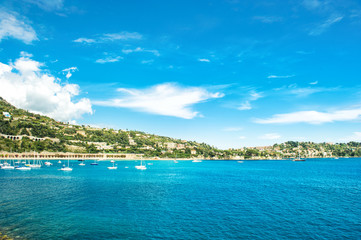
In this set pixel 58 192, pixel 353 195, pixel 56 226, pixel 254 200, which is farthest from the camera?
pixel 353 195

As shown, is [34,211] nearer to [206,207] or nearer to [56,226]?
[56,226]

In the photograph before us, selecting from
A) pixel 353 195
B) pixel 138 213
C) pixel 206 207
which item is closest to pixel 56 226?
pixel 138 213

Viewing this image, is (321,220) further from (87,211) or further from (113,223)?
(87,211)

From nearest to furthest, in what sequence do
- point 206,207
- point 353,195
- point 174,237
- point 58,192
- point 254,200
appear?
point 174,237
point 206,207
point 254,200
point 58,192
point 353,195

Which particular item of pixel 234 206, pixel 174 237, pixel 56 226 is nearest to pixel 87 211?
pixel 56 226

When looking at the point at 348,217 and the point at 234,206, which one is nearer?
the point at 348,217

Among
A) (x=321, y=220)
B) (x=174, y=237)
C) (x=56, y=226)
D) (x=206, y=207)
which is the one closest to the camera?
(x=174, y=237)

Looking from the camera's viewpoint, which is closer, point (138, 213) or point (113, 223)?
point (113, 223)

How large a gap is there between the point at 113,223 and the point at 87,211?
9346 millimetres

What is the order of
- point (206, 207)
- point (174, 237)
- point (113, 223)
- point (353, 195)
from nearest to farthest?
point (174, 237) < point (113, 223) < point (206, 207) < point (353, 195)

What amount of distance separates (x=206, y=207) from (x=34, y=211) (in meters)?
32.8

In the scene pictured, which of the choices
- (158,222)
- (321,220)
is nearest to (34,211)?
(158,222)

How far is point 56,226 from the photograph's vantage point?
108ft

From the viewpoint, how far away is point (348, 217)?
41438mm
